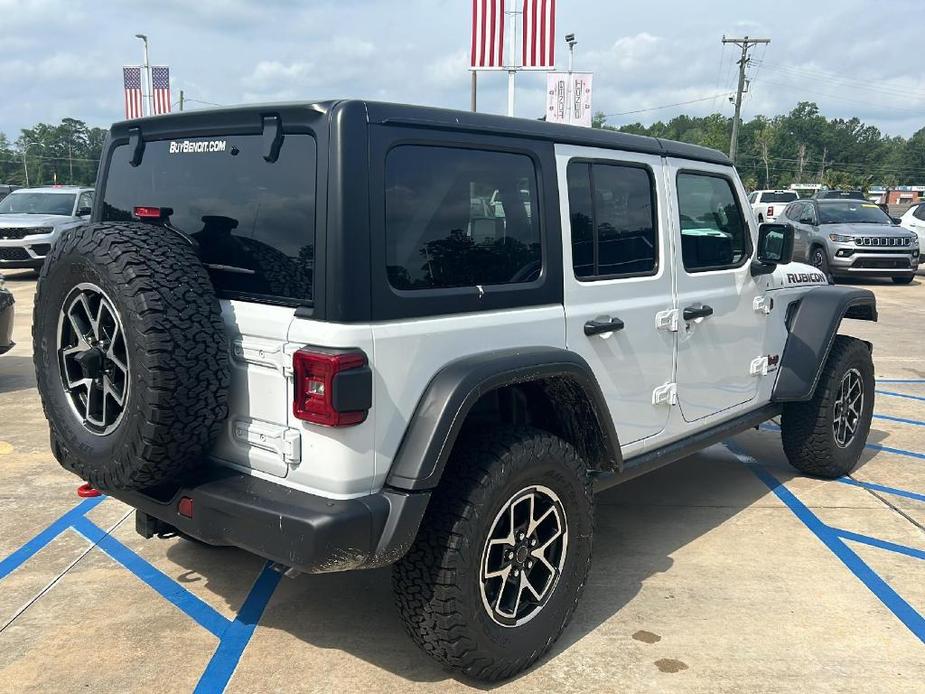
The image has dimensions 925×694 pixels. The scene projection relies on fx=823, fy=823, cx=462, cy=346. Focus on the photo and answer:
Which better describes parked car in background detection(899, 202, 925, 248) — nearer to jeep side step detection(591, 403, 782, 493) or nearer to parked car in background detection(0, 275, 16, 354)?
jeep side step detection(591, 403, 782, 493)

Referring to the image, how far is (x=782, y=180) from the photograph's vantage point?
113 meters

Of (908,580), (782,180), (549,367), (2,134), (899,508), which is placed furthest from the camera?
(2,134)

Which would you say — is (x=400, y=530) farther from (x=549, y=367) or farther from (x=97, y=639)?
(x=97, y=639)

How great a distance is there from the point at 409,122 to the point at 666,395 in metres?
1.81

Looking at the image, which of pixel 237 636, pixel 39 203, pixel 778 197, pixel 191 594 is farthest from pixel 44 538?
pixel 778 197

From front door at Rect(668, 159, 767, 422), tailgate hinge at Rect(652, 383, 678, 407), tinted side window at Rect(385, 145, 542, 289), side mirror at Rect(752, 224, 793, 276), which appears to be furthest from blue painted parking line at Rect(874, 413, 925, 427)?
tinted side window at Rect(385, 145, 542, 289)

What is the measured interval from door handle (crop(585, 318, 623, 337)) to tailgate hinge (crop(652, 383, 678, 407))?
45cm

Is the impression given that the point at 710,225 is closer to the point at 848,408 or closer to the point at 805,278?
the point at 805,278

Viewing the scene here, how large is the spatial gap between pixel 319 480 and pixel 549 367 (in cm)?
90

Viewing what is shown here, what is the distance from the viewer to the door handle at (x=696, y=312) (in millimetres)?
3812

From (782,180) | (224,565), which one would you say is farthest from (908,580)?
(782,180)

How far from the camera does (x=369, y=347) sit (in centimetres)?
250

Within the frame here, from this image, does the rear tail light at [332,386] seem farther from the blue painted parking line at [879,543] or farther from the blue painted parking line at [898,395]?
the blue painted parking line at [898,395]

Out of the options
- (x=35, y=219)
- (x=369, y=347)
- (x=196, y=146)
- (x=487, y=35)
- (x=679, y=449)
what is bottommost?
(x=679, y=449)
